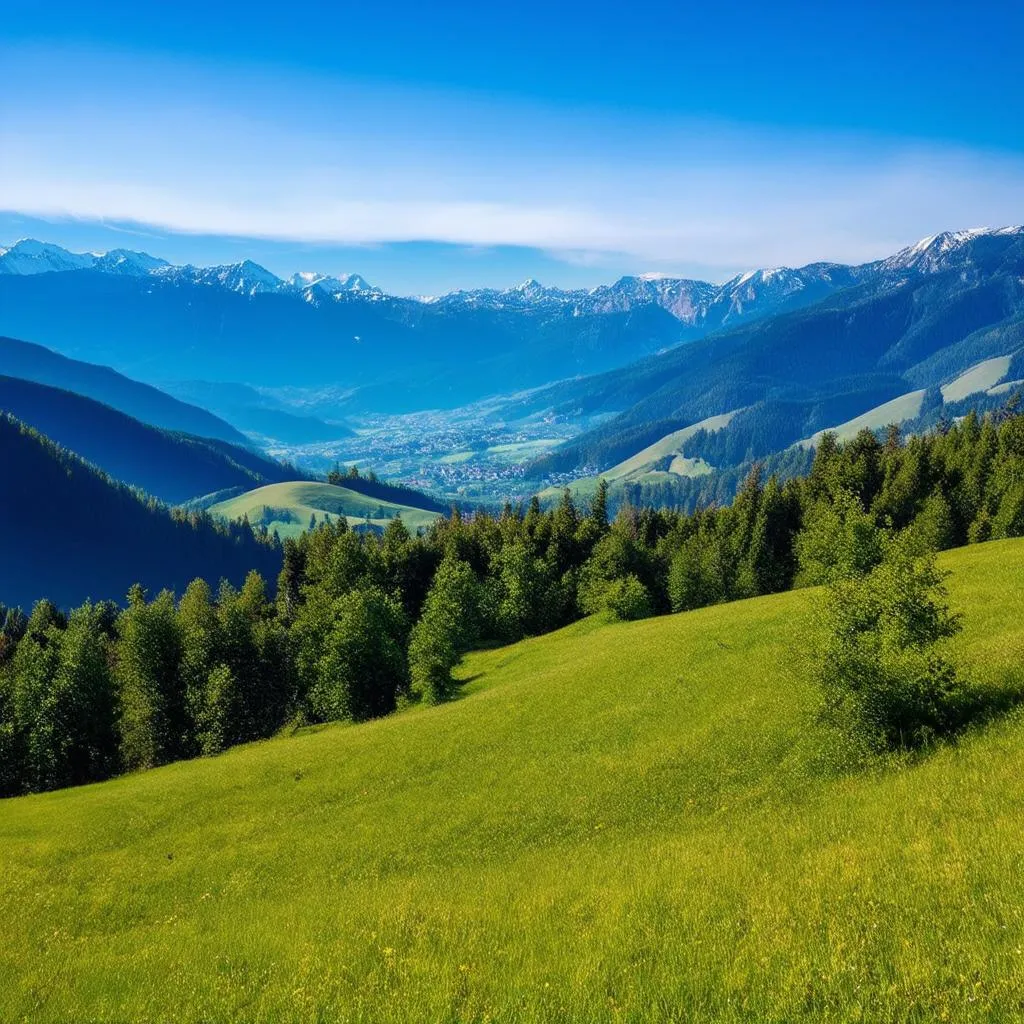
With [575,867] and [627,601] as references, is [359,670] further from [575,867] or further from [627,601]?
[575,867]

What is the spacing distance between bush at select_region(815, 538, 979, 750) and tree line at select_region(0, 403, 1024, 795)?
12.0 metres

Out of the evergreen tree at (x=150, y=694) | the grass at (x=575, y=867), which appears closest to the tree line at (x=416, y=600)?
the evergreen tree at (x=150, y=694)

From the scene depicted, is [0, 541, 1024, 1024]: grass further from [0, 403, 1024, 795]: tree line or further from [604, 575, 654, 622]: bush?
[604, 575, 654, 622]: bush

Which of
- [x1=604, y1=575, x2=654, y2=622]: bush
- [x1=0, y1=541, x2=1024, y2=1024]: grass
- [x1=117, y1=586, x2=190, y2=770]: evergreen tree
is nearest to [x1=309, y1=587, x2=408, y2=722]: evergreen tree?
[x1=117, y1=586, x2=190, y2=770]: evergreen tree

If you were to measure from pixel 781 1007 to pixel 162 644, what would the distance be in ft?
267

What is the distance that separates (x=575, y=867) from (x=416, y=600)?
96.2 m

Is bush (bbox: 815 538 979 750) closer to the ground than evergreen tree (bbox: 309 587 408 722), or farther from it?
farther from it

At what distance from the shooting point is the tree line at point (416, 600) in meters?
69.6

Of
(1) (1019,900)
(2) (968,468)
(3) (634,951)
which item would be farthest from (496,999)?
(2) (968,468)

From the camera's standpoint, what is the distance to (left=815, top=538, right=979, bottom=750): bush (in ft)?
84.2

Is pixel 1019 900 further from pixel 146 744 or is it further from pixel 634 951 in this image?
pixel 146 744

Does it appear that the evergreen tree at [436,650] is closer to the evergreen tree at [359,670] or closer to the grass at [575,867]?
the evergreen tree at [359,670]

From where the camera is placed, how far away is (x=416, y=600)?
116625 millimetres

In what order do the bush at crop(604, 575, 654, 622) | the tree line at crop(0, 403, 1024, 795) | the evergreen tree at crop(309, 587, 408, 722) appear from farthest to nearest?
the bush at crop(604, 575, 654, 622)
the evergreen tree at crop(309, 587, 408, 722)
the tree line at crop(0, 403, 1024, 795)
